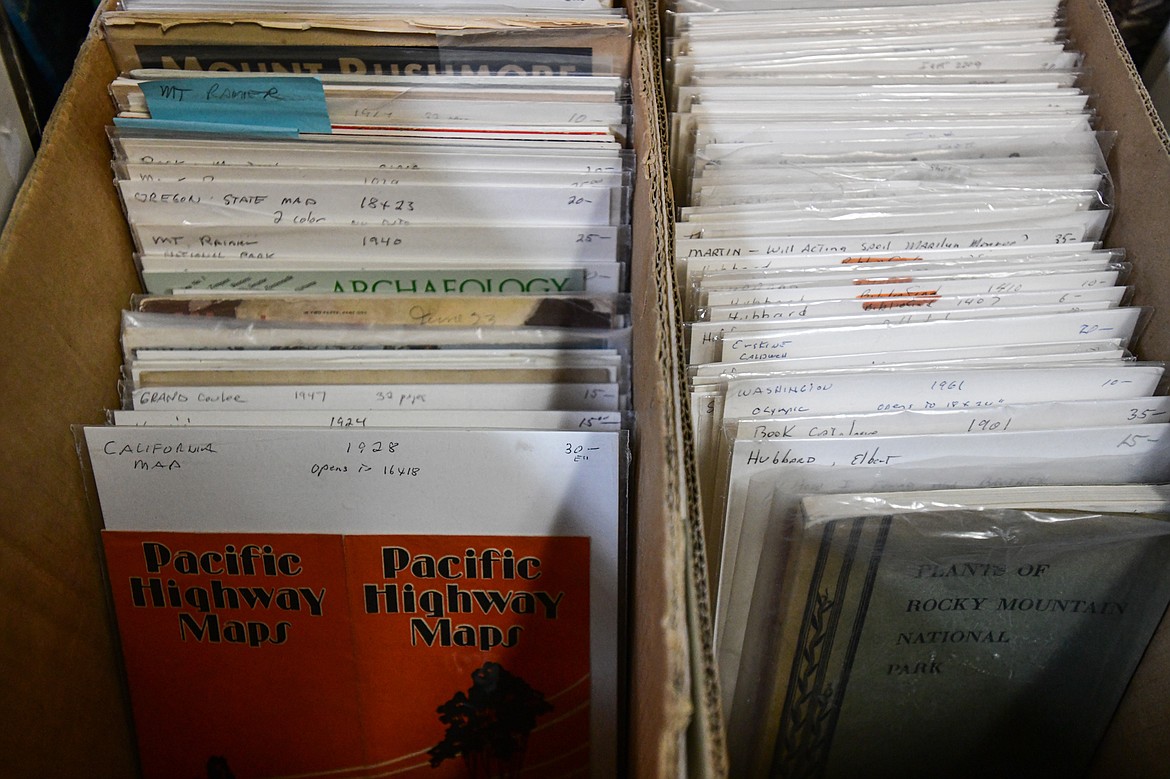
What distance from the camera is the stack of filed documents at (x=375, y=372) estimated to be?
74cm

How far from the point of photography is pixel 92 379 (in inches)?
30.7

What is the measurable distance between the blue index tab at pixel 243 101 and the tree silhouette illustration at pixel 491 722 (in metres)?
0.55

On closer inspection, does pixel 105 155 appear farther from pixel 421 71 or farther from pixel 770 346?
pixel 770 346

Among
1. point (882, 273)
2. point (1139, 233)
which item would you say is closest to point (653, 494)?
point (882, 273)

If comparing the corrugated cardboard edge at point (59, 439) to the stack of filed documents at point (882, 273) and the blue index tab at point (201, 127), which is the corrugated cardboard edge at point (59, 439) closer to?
the blue index tab at point (201, 127)

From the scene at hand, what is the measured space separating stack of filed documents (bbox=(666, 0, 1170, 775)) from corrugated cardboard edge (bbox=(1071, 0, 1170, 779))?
0.06 ft

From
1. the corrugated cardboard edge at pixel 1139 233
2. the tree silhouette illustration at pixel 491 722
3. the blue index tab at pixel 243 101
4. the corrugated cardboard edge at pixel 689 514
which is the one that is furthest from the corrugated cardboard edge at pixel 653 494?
the corrugated cardboard edge at pixel 1139 233

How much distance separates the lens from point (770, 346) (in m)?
0.68

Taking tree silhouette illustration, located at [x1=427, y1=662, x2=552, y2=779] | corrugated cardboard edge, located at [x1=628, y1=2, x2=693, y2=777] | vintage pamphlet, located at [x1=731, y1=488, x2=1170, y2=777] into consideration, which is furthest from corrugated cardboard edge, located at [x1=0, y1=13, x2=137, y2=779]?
vintage pamphlet, located at [x1=731, y1=488, x2=1170, y2=777]

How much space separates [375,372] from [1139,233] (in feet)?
2.32

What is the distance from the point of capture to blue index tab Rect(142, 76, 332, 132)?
2.47 ft

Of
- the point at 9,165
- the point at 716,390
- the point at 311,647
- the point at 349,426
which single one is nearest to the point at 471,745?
the point at 311,647

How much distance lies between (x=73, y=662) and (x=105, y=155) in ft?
1.59

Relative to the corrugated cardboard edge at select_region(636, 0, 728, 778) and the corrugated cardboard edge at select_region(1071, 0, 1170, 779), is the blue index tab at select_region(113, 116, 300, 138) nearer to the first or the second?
the corrugated cardboard edge at select_region(636, 0, 728, 778)
